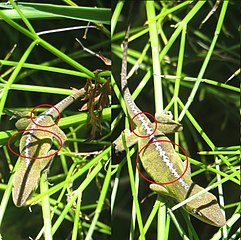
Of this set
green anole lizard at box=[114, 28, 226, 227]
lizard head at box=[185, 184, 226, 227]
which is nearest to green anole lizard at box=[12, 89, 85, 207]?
green anole lizard at box=[114, 28, 226, 227]

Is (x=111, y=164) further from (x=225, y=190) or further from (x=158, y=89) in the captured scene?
→ (x=225, y=190)

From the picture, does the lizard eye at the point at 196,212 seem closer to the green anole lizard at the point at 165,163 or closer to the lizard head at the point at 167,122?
the green anole lizard at the point at 165,163

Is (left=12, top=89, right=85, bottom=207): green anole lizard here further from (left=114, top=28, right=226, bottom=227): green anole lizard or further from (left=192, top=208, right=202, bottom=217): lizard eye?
(left=192, top=208, right=202, bottom=217): lizard eye

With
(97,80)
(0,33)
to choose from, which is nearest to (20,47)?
(0,33)

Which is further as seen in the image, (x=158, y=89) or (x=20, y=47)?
(x=20, y=47)

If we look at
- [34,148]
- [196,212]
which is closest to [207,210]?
[196,212]

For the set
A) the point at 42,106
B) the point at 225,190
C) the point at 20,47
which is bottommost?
the point at 225,190
